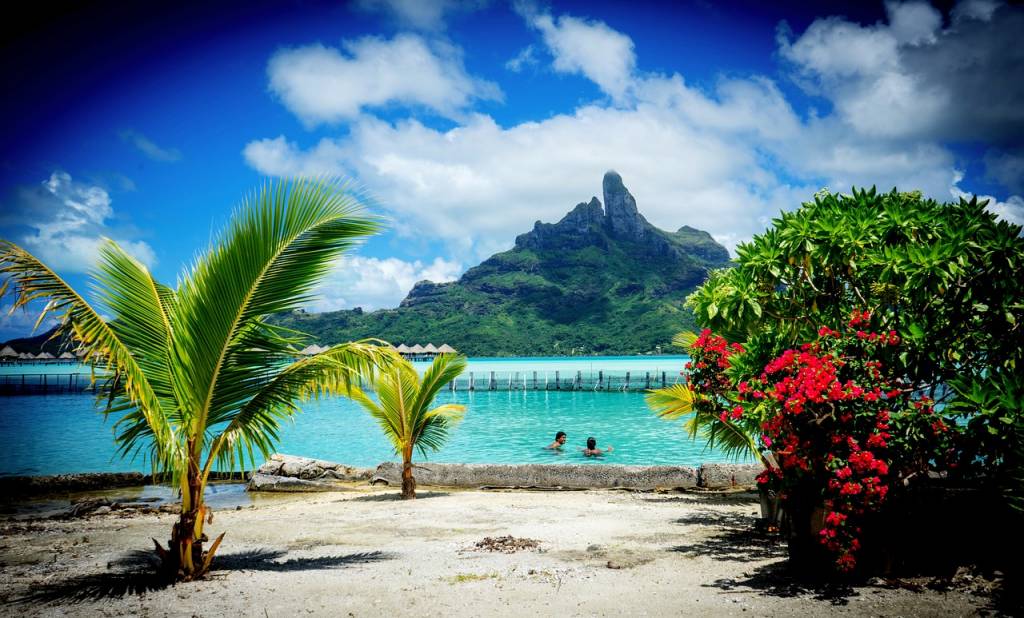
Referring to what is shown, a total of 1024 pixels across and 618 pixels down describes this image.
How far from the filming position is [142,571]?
511 cm

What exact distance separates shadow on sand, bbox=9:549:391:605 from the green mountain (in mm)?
83021

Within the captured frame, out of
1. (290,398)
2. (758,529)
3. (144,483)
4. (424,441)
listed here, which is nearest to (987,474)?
(758,529)

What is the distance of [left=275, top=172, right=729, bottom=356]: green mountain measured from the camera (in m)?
104

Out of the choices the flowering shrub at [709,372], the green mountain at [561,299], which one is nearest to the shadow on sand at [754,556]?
the flowering shrub at [709,372]

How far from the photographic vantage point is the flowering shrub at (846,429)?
13.9 feet

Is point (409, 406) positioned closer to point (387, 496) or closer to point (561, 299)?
point (387, 496)

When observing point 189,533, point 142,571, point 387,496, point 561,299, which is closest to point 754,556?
point 189,533

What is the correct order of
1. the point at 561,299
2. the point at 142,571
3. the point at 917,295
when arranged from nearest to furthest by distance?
the point at 917,295 < the point at 142,571 < the point at 561,299

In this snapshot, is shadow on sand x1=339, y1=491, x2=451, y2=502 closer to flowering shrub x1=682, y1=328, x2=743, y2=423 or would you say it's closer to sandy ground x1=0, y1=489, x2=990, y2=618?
sandy ground x1=0, y1=489, x2=990, y2=618

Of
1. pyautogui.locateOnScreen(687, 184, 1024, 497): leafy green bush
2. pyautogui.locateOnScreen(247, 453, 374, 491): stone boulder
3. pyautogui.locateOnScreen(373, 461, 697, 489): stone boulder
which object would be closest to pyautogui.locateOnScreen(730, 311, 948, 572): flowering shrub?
pyautogui.locateOnScreen(687, 184, 1024, 497): leafy green bush

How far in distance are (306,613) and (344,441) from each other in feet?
76.6

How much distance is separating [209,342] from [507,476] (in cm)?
807

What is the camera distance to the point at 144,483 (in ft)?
43.9

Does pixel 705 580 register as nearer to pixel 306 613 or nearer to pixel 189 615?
pixel 306 613
